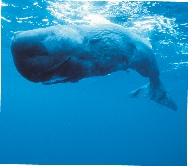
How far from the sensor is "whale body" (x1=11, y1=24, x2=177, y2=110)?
77.2 inches

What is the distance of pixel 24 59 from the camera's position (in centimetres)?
198

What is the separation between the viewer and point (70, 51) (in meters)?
2.18

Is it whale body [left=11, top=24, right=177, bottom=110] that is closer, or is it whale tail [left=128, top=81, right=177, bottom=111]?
whale body [left=11, top=24, right=177, bottom=110]

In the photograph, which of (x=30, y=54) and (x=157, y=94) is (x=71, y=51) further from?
(x=157, y=94)

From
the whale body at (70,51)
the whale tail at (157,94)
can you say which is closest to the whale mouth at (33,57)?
the whale body at (70,51)

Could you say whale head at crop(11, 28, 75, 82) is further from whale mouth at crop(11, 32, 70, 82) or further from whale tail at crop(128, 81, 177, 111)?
whale tail at crop(128, 81, 177, 111)

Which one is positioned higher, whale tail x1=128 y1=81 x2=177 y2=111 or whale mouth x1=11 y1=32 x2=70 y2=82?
whale mouth x1=11 y1=32 x2=70 y2=82

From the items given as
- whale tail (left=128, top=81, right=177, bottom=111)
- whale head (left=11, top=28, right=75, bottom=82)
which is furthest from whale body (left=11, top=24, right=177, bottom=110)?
whale tail (left=128, top=81, right=177, bottom=111)

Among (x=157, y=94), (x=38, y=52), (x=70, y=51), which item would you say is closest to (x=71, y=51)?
(x=70, y=51)

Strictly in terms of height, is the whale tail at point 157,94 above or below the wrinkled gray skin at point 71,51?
below

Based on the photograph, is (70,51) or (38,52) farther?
(70,51)

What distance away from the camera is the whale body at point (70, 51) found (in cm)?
196

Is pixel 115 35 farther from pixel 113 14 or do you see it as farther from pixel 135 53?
pixel 113 14

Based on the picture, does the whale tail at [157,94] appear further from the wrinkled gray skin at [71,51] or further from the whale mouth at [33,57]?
the whale mouth at [33,57]
